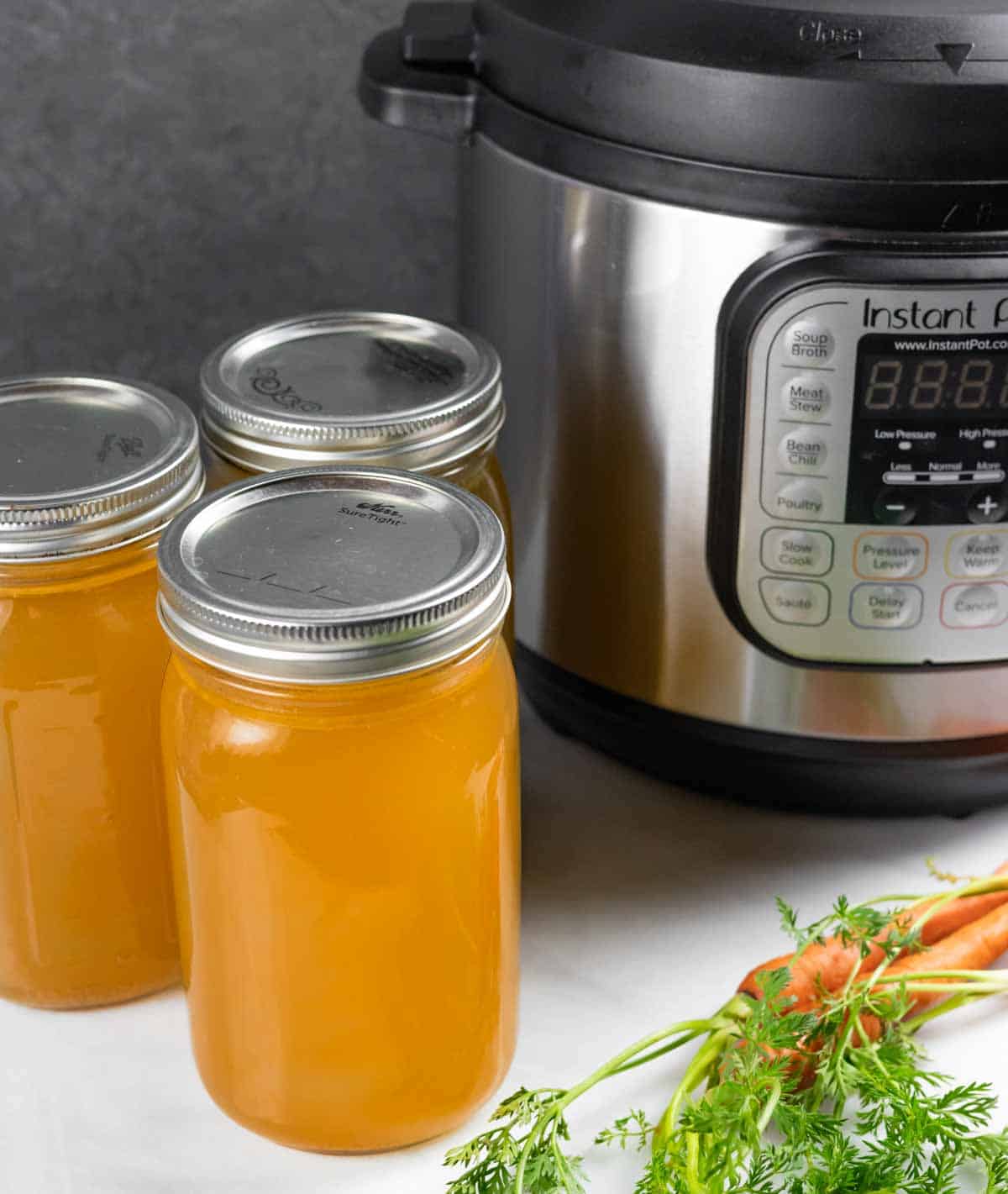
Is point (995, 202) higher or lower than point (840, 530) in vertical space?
higher

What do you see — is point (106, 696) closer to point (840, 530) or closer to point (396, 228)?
point (840, 530)

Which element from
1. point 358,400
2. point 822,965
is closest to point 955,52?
point 358,400

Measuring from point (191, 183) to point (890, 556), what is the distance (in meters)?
0.54

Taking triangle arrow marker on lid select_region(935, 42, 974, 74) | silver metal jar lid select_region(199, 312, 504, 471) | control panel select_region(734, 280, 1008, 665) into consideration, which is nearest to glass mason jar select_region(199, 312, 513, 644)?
silver metal jar lid select_region(199, 312, 504, 471)

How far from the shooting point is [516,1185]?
60 centimetres

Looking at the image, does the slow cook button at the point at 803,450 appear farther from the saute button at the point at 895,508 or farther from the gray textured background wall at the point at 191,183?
the gray textured background wall at the point at 191,183

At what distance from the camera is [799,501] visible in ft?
2.46

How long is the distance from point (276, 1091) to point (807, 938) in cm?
26

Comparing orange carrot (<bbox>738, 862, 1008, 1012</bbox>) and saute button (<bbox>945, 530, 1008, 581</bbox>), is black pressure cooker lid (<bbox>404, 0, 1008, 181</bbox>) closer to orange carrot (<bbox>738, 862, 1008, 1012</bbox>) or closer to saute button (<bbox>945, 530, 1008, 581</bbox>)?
saute button (<bbox>945, 530, 1008, 581</bbox>)

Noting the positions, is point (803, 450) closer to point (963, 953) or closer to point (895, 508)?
point (895, 508)

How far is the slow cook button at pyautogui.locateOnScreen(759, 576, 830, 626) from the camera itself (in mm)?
770

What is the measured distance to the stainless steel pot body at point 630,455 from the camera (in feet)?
2.44

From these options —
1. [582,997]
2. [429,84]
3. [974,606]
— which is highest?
[429,84]

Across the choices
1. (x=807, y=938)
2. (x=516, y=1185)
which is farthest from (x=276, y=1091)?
(x=807, y=938)
